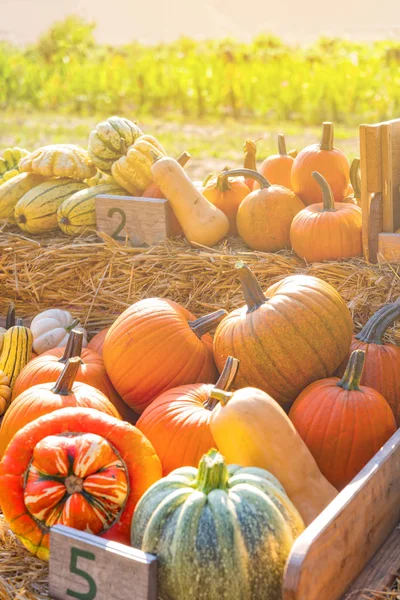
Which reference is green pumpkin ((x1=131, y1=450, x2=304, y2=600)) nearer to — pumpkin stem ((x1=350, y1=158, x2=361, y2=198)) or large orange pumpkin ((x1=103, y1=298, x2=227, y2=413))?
large orange pumpkin ((x1=103, y1=298, x2=227, y2=413))

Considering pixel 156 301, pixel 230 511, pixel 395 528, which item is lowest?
pixel 395 528

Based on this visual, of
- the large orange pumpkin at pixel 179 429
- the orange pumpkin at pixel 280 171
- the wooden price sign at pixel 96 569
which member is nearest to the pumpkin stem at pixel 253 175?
the orange pumpkin at pixel 280 171

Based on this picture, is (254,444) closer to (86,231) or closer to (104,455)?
(104,455)

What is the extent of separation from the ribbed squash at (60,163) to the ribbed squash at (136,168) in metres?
0.26

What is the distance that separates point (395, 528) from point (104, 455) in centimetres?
89

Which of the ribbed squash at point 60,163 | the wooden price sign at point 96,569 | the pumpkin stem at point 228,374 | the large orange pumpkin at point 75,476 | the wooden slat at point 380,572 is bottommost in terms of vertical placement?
the wooden slat at point 380,572

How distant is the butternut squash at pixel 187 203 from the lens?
11.5ft

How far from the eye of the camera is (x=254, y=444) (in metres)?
2.12

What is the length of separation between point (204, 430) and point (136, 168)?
1784 millimetres

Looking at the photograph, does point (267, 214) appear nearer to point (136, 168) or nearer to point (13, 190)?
point (136, 168)

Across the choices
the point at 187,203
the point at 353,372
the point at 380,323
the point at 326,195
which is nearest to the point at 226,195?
the point at 187,203

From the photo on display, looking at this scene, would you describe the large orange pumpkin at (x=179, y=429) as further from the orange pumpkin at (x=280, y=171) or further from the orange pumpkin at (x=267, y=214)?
the orange pumpkin at (x=280, y=171)

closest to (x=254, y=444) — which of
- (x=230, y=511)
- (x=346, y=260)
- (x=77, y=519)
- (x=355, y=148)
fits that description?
(x=230, y=511)

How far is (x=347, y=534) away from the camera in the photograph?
6.07 feet
